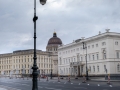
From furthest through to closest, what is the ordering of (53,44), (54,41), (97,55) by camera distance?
(54,41), (53,44), (97,55)

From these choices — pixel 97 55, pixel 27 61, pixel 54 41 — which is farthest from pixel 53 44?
pixel 97 55

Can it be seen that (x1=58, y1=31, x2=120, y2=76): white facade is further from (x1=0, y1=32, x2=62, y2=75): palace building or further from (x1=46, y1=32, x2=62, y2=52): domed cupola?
(x1=46, y1=32, x2=62, y2=52): domed cupola

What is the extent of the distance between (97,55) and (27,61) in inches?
3084

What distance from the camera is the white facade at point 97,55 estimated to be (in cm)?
6706

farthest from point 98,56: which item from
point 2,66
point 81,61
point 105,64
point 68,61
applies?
point 2,66

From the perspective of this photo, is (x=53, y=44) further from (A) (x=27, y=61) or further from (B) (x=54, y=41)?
(A) (x=27, y=61)

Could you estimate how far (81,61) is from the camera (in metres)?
81.1

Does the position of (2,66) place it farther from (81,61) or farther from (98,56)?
(98,56)

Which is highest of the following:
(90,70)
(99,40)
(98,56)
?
(99,40)

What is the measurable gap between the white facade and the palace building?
50.3 m

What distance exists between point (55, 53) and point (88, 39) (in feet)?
253

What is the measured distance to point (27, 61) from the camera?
143 meters

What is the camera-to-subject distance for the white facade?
6706 centimetres

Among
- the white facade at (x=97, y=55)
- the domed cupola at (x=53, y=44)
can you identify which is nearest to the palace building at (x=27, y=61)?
the domed cupola at (x=53, y=44)
